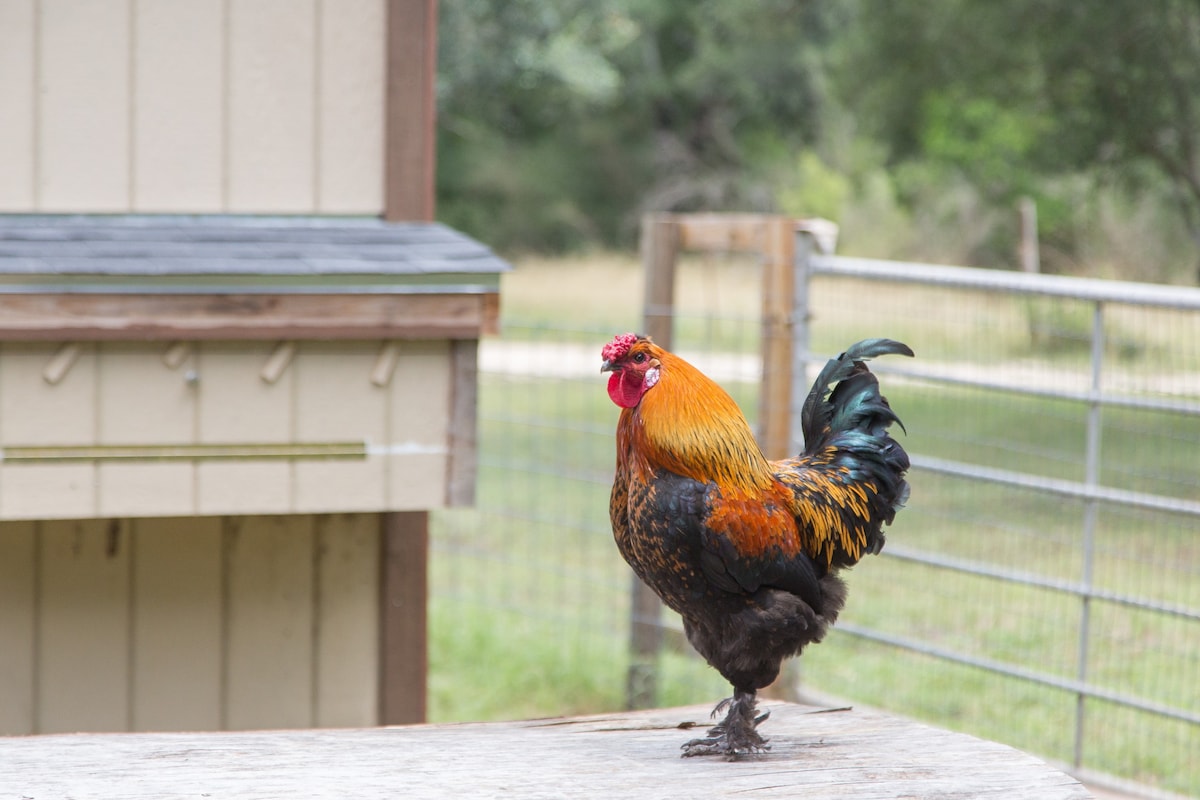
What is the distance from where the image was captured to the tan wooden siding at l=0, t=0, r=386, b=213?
3.59 meters

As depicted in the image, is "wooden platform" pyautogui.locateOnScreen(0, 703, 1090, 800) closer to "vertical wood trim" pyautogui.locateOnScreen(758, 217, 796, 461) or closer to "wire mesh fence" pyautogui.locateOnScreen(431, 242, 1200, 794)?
"wire mesh fence" pyautogui.locateOnScreen(431, 242, 1200, 794)

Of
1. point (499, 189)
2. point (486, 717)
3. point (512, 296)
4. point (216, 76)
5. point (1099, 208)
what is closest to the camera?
point (216, 76)

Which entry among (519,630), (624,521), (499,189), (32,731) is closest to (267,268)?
(624,521)

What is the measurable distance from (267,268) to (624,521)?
3.91 ft

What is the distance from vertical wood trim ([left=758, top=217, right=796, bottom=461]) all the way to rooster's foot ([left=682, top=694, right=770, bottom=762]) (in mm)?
1941

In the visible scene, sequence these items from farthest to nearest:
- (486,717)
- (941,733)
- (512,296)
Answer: (512,296)
(486,717)
(941,733)

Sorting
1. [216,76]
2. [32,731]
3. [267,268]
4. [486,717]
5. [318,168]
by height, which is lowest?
[486,717]

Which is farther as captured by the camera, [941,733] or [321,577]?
[321,577]

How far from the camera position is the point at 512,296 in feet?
66.3

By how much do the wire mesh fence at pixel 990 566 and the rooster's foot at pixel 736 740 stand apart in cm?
167

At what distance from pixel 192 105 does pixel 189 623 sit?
161 cm

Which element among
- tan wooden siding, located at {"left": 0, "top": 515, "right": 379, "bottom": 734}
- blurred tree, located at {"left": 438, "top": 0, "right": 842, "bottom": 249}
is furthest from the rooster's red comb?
blurred tree, located at {"left": 438, "top": 0, "right": 842, "bottom": 249}

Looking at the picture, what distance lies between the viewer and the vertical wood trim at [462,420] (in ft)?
11.4

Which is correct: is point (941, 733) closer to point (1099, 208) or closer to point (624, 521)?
point (624, 521)
